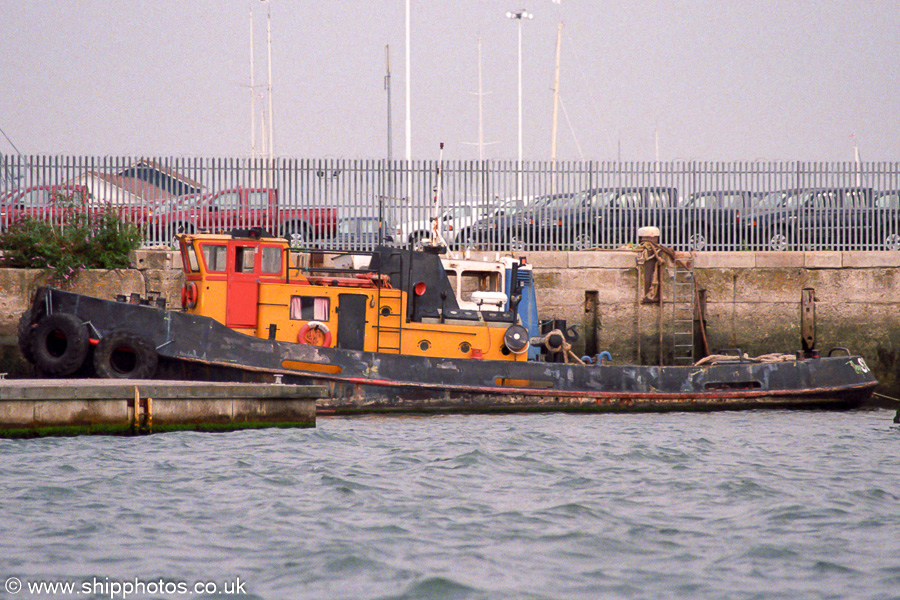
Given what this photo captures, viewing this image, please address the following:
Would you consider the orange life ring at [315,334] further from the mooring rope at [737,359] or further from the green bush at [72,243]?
the mooring rope at [737,359]

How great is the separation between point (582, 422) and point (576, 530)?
5.96 meters

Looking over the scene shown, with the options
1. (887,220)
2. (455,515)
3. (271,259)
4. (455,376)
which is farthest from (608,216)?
A: (455,515)

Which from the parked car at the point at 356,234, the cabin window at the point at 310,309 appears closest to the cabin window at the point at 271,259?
the cabin window at the point at 310,309

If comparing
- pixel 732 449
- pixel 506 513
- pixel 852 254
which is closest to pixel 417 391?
pixel 732 449

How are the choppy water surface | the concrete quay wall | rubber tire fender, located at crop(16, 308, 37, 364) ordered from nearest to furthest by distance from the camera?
1. the choppy water surface
2. rubber tire fender, located at crop(16, 308, 37, 364)
3. the concrete quay wall

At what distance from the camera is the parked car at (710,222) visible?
56.1ft

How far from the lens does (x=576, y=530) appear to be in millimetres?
6492

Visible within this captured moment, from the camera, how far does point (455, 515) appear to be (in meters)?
6.87

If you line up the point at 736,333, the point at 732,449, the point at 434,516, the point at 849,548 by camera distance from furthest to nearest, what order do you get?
the point at 736,333 < the point at 732,449 < the point at 434,516 < the point at 849,548

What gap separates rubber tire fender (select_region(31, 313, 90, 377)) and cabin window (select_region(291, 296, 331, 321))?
263cm

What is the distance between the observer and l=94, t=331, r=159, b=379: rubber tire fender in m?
12.0

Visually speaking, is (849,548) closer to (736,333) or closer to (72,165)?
(736,333)

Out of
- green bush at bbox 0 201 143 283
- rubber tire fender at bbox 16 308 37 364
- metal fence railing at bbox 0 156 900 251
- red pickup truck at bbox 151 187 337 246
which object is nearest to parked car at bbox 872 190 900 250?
metal fence railing at bbox 0 156 900 251

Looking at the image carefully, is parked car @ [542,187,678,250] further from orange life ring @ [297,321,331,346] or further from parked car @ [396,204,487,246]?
orange life ring @ [297,321,331,346]
